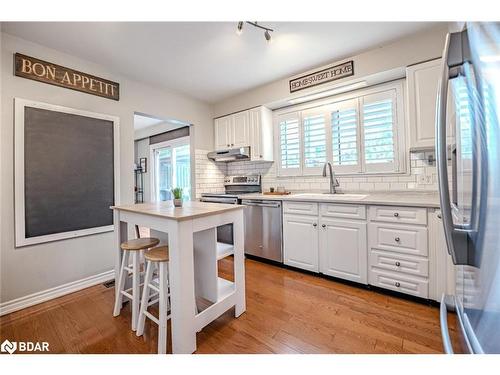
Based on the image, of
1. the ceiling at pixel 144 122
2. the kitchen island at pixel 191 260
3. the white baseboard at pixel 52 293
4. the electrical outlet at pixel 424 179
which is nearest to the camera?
the kitchen island at pixel 191 260

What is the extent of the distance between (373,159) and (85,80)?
3346mm

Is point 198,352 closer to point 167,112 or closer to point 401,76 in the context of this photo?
point 167,112

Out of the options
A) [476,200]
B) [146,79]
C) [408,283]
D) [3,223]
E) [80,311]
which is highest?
[146,79]

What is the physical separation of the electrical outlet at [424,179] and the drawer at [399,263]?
35.7 inches

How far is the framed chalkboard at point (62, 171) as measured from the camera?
78.6 inches

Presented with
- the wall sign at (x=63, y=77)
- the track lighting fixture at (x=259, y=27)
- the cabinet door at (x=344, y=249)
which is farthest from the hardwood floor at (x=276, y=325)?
the track lighting fixture at (x=259, y=27)

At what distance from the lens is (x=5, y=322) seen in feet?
5.73

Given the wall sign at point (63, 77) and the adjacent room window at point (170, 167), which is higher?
the wall sign at point (63, 77)

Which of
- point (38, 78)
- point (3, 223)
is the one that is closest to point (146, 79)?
point (38, 78)

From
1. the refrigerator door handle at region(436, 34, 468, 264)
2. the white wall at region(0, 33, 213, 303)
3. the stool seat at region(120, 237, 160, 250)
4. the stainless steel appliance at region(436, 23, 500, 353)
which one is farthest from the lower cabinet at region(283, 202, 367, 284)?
the white wall at region(0, 33, 213, 303)

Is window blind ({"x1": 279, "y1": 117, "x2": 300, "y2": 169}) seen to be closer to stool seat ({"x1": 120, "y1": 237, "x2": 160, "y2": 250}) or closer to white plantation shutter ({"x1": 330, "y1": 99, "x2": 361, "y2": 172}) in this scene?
white plantation shutter ({"x1": 330, "y1": 99, "x2": 361, "y2": 172})

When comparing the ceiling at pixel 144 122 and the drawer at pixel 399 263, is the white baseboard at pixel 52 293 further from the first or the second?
the ceiling at pixel 144 122

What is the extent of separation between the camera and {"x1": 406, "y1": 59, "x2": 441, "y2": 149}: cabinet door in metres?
2.02

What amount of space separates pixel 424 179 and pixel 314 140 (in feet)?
4.37
